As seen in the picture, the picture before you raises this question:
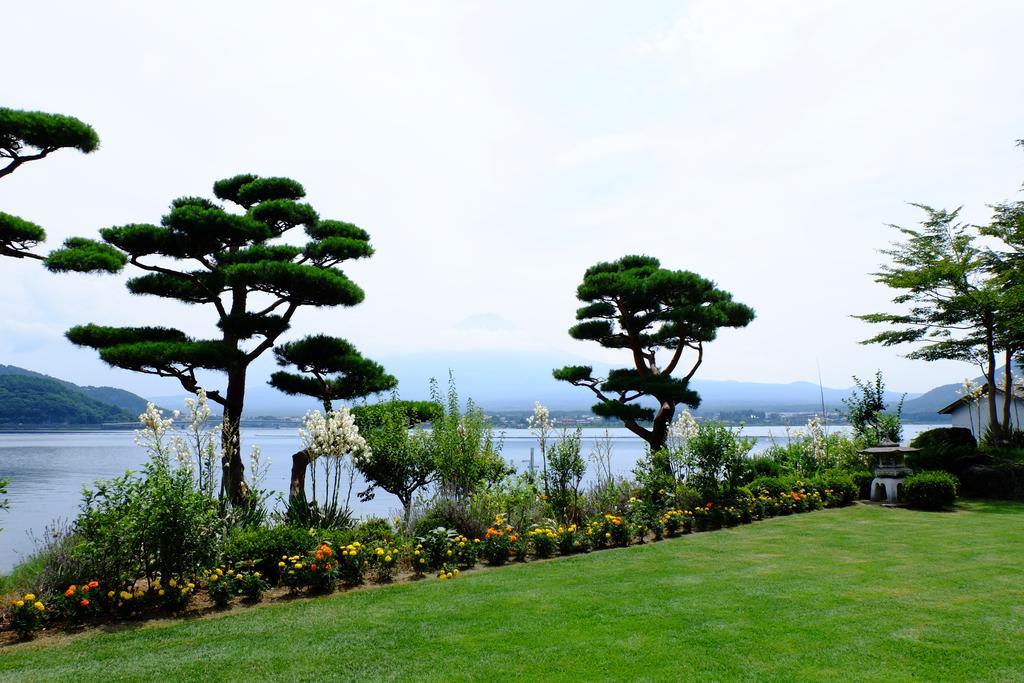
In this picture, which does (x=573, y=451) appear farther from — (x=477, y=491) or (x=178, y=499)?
(x=178, y=499)

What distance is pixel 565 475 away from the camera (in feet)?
30.5

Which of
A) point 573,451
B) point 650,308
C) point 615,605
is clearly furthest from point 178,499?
point 650,308

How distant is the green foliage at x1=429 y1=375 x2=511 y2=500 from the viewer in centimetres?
905

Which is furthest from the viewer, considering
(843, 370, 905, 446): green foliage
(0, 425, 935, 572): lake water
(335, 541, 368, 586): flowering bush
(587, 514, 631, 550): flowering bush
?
(843, 370, 905, 446): green foliage

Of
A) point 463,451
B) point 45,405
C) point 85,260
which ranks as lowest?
point 463,451

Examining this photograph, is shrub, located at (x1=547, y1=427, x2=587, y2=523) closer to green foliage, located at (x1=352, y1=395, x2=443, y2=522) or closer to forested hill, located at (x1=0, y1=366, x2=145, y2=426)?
green foliage, located at (x1=352, y1=395, x2=443, y2=522)

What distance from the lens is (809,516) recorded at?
→ 1070 centimetres

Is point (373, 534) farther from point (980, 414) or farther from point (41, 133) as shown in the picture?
point (980, 414)

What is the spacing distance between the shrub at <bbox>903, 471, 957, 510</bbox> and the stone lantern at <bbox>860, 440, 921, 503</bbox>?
353 millimetres

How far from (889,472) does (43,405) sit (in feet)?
145

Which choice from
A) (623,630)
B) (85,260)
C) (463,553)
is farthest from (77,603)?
(85,260)

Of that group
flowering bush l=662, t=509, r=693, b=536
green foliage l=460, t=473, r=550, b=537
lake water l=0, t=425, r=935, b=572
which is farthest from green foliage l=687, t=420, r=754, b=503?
green foliage l=460, t=473, r=550, b=537

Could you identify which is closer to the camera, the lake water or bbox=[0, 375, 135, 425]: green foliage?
the lake water

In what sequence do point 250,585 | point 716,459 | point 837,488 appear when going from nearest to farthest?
point 250,585
point 716,459
point 837,488
